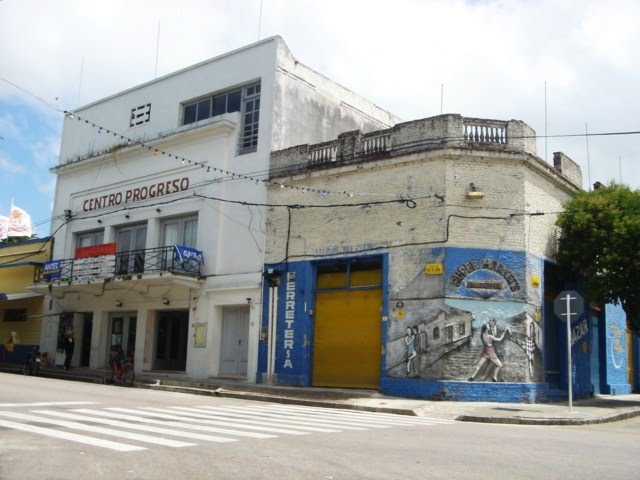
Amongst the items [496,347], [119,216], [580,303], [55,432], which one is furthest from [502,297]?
[119,216]

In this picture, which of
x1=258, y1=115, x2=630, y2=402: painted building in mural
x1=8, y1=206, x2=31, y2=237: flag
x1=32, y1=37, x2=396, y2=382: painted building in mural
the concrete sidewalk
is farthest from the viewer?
x1=8, y1=206, x2=31, y2=237: flag

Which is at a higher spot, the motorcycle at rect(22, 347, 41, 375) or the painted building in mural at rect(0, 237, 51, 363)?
the painted building in mural at rect(0, 237, 51, 363)

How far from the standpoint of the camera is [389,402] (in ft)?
55.7

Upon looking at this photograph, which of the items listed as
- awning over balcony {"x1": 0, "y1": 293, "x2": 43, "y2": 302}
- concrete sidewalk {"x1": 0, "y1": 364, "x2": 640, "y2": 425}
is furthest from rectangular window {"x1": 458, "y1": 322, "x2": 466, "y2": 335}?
awning over balcony {"x1": 0, "y1": 293, "x2": 43, "y2": 302}

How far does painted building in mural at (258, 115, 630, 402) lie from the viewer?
18.0m

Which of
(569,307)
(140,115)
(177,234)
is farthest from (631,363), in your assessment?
(140,115)

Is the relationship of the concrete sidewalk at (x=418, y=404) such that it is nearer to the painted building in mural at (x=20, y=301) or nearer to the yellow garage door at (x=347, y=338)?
the yellow garage door at (x=347, y=338)

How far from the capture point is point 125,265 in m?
26.6

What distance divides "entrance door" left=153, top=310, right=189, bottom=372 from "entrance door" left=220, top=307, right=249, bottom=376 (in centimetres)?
312

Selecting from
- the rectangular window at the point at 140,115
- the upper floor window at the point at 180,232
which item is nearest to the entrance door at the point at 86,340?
the upper floor window at the point at 180,232

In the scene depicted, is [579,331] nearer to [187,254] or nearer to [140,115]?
[187,254]

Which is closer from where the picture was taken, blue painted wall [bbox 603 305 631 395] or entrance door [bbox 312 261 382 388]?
entrance door [bbox 312 261 382 388]

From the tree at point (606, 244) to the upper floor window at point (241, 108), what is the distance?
11145mm

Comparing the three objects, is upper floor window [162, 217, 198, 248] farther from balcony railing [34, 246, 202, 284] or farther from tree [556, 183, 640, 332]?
tree [556, 183, 640, 332]
